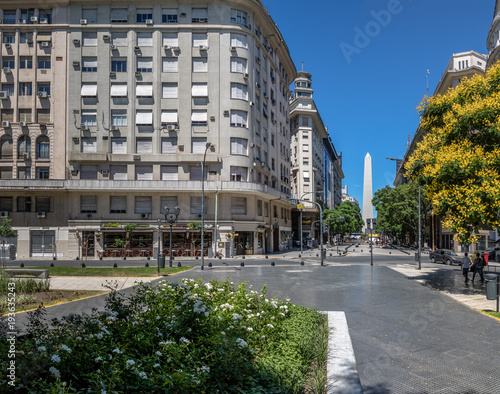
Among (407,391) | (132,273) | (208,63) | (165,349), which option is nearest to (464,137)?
(407,391)

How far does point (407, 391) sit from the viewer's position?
18.8 ft

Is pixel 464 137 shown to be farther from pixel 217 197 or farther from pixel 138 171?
pixel 138 171

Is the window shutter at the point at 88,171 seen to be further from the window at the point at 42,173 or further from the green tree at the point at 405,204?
the green tree at the point at 405,204

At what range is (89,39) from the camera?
41.9 metres

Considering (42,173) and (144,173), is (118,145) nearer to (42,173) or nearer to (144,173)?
(144,173)

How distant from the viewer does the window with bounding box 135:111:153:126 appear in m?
41.2

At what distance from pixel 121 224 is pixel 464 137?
3382 centimetres

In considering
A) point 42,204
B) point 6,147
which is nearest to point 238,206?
point 42,204

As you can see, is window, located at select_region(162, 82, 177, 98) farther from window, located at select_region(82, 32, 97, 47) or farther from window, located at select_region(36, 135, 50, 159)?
window, located at select_region(36, 135, 50, 159)

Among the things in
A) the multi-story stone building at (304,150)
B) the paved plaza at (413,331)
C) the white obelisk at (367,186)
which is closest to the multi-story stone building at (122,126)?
the paved plaza at (413,331)

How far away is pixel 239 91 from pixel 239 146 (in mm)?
6331

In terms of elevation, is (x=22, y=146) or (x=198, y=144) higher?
(x=198, y=144)

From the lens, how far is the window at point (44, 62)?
1644 inches

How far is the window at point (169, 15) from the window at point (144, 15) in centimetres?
136
